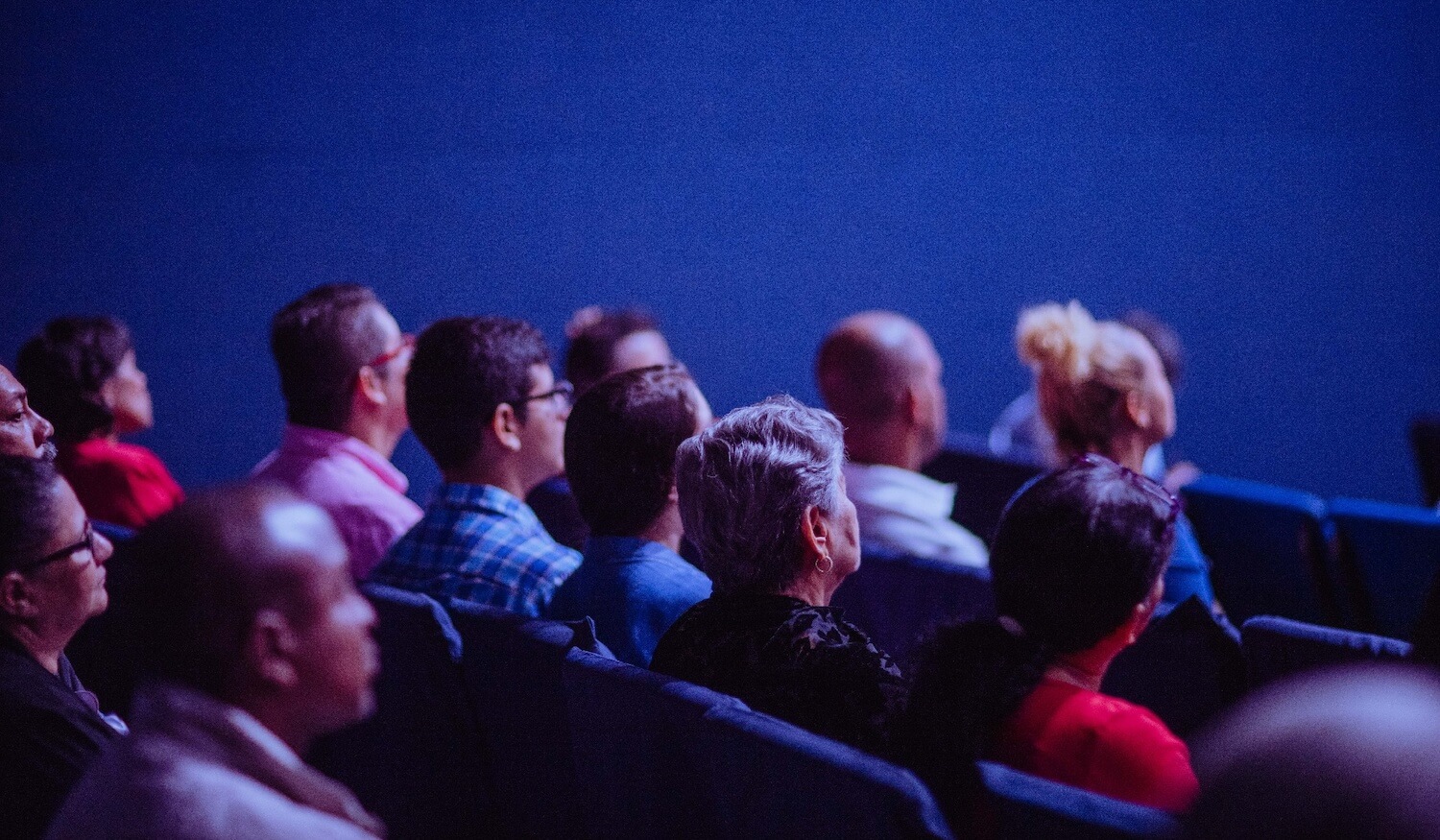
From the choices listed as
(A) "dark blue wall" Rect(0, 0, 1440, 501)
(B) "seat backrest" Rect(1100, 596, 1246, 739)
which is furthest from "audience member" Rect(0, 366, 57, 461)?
(A) "dark blue wall" Rect(0, 0, 1440, 501)

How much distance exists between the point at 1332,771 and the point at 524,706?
1.69 m

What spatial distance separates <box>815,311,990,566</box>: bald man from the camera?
3.27 m

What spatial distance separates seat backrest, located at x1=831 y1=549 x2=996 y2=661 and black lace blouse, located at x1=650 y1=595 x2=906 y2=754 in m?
0.65

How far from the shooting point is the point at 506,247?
5.67m

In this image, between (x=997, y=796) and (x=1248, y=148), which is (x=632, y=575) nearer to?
(x=997, y=796)

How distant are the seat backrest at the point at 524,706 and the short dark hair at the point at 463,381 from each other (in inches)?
23.7

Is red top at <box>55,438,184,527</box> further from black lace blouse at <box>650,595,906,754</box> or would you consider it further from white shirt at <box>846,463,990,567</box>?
black lace blouse at <box>650,595,906,754</box>

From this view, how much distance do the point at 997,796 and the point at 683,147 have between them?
4803 mm

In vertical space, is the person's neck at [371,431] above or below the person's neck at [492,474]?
below

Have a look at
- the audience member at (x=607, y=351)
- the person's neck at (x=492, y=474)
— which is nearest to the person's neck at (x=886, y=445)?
the audience member at (x=607, y=351)

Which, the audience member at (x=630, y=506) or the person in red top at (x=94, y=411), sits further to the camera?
the person in red top at (x=94, y=411)

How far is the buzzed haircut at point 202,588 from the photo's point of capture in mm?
1334

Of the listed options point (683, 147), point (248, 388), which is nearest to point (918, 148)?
point (683, 147)

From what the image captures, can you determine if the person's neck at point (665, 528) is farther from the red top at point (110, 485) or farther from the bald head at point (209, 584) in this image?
the red top at point (110, 485)
